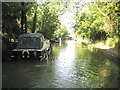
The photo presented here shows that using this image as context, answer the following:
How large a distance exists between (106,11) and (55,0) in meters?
12.0

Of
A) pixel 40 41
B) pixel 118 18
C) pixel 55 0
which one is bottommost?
pixel 40 41

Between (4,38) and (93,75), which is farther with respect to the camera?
(4,38)

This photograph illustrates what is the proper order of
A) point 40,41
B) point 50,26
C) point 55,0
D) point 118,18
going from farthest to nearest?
point 50,26 < point 55,0 < point 118,18 < point 40,41

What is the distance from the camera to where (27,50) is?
26828 mm

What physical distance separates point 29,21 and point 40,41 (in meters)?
25.5

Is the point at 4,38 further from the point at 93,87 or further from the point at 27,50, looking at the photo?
the point at 93,87

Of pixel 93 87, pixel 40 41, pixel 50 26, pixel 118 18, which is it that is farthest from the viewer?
pixel 50 26

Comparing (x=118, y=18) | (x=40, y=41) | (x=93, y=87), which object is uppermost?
(x=118, y=18)

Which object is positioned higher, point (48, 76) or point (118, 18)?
point (118, 18)

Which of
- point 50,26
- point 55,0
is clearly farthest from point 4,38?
point 50,26

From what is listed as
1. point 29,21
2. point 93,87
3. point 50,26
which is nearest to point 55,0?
point 29,21

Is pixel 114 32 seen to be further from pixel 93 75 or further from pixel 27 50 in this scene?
pixel 93 75

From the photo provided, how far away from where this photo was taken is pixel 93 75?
1966 cm

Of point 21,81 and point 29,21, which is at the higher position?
point 29,21
